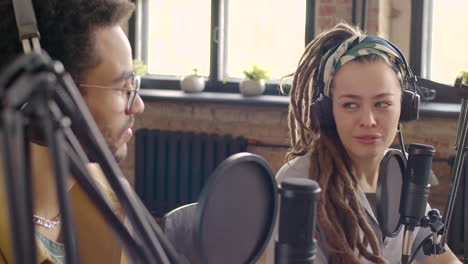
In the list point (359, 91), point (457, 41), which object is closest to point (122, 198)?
point (359, 91)

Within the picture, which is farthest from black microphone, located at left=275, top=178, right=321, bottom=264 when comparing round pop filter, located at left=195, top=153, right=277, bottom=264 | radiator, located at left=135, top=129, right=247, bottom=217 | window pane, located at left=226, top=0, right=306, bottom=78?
window pane, located at left=226, top=0, right=306, bottom=78

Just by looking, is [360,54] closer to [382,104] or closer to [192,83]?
[382,104]

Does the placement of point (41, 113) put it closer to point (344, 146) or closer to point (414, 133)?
point (344, 146)

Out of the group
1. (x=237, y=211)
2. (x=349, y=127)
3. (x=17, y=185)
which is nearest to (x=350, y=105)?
(x=349, y=127)

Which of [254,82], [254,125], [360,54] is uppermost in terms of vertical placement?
[360,54]

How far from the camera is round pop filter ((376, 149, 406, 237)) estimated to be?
693 mm

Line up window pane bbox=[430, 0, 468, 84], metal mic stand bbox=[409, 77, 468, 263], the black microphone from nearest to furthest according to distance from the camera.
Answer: the black microphone
metal mic stand bbox=[409, 77, 468, 263]
window pane bbox=[430, 0, 468, 84]

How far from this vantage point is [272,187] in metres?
0.38

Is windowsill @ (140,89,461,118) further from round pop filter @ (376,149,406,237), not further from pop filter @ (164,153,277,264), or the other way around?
pop filter @ (164,153,277,264)

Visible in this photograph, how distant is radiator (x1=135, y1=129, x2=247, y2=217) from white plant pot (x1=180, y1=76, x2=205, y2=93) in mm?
345

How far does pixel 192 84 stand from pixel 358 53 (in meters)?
3.26

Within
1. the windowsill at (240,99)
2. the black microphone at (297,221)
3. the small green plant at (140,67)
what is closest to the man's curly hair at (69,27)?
the black microphone at (297,221)

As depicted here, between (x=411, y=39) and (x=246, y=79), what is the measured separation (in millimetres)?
1173

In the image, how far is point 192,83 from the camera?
4.60 m
